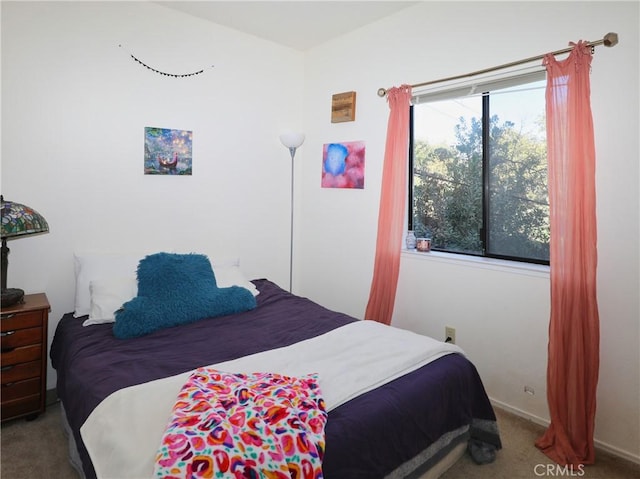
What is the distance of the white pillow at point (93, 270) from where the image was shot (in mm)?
2488

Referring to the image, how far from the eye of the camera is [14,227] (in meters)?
2.11

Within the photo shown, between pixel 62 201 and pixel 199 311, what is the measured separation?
1.21 m

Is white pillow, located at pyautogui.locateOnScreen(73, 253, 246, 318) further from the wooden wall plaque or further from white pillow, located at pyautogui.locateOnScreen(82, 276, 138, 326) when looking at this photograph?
the wooden wall plaque

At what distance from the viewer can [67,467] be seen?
1922mm

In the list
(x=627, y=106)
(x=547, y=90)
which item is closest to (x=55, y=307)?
(x=547, y=90)

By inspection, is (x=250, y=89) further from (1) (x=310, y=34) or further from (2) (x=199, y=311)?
(2) (x=199, y=311)

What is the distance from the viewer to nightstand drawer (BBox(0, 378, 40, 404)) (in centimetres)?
218

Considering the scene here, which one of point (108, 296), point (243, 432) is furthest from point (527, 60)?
point (108, 296)

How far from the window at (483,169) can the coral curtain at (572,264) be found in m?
0.32

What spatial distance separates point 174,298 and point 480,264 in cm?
196

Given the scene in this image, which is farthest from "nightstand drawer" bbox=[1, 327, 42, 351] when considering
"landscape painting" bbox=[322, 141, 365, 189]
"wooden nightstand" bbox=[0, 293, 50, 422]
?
"landscape painting" bbox=[322, 141, 365, 189]

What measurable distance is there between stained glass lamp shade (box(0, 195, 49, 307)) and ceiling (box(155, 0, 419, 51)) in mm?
1788

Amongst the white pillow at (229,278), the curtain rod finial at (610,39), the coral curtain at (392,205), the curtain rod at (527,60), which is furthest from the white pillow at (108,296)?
the curtain rod finial at (610,39)

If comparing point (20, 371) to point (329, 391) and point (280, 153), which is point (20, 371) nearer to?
point (329, 391)
